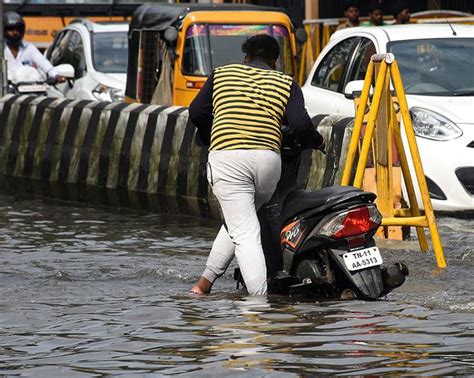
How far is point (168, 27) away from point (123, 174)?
4.20 m

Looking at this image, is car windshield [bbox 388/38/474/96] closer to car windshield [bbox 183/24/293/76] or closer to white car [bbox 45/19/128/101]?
car windshield [bbox 183/24/293/76]

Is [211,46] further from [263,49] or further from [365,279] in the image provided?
[365,279]

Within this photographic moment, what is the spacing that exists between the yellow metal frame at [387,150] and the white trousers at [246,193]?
2.09 m

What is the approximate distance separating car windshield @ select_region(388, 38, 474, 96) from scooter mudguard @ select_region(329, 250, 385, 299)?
5.46 meters

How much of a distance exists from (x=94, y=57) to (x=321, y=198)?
13873 millimetres

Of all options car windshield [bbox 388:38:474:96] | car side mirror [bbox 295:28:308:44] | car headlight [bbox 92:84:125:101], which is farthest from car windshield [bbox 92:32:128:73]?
car windshield [bbox 388:38:474:96]

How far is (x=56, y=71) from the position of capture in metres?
20.2

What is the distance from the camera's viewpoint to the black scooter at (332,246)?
8633 millimetres

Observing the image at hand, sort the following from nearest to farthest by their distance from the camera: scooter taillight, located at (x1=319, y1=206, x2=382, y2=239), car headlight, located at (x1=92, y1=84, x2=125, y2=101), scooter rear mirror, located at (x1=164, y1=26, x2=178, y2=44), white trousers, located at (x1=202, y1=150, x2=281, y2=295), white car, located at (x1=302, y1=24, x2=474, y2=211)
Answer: scooter taillight, located at (x1=319, y1=206, x2=382, y2=239), white trousers, located at (x1=202, y1=150, x2=281, y2=295), white car, located at (x1=302, y1=24, x2=474, y2=211), scooter rear mirror, located at (x1=164, y1=26, x2=178, y2=44), car headlight, located at (x1=92, y1=84, x2=125, y2=101)

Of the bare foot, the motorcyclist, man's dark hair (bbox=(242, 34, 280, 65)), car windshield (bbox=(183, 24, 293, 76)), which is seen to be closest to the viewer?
man's dark hair (bbox=(242, 34, 280, 65))

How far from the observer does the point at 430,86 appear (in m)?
14.1

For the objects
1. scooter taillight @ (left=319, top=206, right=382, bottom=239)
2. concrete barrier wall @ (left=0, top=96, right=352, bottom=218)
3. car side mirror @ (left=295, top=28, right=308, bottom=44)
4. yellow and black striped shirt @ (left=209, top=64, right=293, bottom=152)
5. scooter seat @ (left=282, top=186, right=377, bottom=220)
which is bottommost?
concrete barrier wall @ (left=0, top=96, right=352, bottom=218)

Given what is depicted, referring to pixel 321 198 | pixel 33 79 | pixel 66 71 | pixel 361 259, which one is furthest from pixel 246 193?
pixel 33 79

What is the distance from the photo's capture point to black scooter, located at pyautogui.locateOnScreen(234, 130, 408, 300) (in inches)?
340
